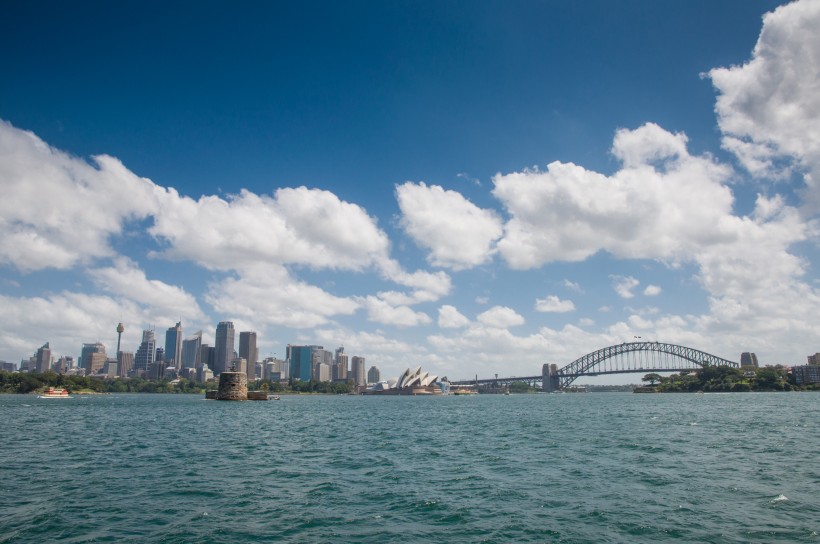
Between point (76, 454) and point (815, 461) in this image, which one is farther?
point (76, 454)

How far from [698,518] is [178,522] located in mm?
18721

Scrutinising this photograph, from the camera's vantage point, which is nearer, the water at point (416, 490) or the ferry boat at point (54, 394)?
the water at point (416, 490)

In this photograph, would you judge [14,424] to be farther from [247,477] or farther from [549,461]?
[549,461]

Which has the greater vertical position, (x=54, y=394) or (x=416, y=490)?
(x=416, y=490)

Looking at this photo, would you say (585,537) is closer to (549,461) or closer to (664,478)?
(664,478)

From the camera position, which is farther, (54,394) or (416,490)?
(54,394)

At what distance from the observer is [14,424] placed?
5956 cm

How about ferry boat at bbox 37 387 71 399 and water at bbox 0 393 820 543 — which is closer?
water at bbox 0 393 820 543

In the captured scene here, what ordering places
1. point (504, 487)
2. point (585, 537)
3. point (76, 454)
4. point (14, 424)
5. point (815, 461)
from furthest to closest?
point (14, 424)
point (76, 454)
point (815, 461)
point (504, 487)
point (585, 537)

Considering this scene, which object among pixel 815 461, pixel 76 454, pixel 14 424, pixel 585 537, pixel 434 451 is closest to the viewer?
pixel 585 537

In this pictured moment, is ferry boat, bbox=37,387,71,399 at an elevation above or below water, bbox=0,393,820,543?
below

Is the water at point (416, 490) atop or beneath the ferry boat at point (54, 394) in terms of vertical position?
atop

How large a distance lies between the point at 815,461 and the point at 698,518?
56.3 feet

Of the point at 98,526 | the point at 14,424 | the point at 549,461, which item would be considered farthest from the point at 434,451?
the point at 14,424
